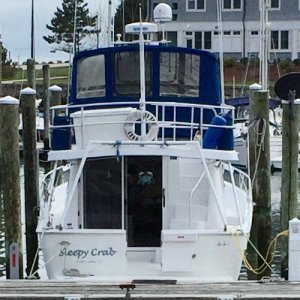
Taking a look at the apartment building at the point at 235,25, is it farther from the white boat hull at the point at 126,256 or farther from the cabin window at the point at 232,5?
the white boat hull at the point at 126,256

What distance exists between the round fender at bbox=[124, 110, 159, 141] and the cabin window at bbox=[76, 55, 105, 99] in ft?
Result: 6.83

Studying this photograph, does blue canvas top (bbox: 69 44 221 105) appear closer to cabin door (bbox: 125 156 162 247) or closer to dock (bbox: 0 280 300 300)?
cabin door (bbox: 125 156 162 247)

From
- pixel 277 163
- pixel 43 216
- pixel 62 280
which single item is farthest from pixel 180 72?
pixel 277 163

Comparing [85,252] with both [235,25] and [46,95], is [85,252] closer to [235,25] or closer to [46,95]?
[46,95]

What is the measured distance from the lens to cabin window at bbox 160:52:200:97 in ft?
47.6

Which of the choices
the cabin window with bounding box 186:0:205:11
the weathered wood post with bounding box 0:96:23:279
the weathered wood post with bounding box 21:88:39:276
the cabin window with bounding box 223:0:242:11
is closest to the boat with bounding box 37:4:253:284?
the weathered wood post with bounding box 0:96:23:279

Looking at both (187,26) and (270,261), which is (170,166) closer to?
(270,261)

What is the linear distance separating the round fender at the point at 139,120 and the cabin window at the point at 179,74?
1.86 metres

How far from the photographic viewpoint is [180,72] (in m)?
14.7

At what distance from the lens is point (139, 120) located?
12617 mm

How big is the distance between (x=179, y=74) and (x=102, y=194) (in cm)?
259

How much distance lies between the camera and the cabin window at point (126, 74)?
1459 cm

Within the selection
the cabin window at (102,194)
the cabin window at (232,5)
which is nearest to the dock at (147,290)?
the cabin window at (102,194)

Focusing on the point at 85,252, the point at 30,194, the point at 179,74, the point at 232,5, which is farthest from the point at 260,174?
the point at 232,5
